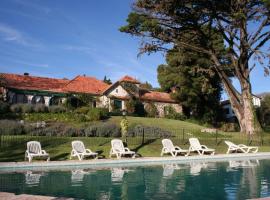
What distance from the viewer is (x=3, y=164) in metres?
14.9

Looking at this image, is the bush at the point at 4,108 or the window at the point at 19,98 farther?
the window at the point at 19,98

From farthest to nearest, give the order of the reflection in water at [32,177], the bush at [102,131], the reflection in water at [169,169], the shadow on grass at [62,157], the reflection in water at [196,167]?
the bush at [102,131], the shadow on grass at [62,157], the reflection in water at [196,167], the reflection in water at [169,169], the reflection in water at [32,177]

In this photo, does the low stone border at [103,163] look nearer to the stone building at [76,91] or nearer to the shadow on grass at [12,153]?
the shadow on grass at [12,153]

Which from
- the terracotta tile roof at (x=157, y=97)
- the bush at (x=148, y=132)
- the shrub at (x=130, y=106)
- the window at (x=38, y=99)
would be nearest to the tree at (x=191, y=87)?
the terracotta tile roof at (x=157, y=97)

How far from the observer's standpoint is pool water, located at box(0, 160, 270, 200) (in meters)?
9.94

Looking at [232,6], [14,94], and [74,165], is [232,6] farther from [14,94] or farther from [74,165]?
[14,94]

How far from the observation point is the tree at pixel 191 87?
48.2m

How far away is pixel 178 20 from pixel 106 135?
12247 millimetres

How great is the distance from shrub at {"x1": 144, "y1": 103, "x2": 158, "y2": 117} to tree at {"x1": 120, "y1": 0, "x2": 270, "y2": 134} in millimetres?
17419

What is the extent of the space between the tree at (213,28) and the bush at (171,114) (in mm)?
16865

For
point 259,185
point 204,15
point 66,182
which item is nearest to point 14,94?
point 204,15

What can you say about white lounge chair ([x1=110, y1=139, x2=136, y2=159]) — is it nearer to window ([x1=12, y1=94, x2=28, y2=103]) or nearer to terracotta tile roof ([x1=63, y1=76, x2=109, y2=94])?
window ([x1=12, y1=94, x2=28, y2=103])

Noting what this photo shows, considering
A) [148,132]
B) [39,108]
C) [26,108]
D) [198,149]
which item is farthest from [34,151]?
[39,108]

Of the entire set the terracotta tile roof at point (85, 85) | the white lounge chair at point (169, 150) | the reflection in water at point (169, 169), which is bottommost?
the reflection in water at point (169, 169)
